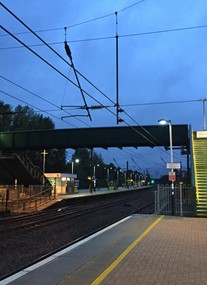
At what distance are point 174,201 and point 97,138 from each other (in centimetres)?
2546

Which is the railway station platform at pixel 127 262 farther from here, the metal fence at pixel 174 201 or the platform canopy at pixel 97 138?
the platform canopy at pixel 97 138

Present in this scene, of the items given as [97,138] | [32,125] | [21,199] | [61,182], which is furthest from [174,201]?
[32,125]

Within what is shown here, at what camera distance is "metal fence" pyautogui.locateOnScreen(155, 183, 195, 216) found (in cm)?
2308

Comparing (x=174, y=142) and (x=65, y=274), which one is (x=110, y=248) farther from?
(x=174, y=142)

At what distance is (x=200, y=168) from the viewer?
2766 centimetres

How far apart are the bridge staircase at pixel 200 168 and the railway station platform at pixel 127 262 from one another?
27.1 ft

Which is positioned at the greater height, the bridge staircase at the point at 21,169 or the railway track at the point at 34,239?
the bridge staircase at the point at 21,169

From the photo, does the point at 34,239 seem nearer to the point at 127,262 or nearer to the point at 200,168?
the point at 127,262

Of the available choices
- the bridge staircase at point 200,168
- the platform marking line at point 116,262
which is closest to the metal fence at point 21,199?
the bridge staircase at point 200,168

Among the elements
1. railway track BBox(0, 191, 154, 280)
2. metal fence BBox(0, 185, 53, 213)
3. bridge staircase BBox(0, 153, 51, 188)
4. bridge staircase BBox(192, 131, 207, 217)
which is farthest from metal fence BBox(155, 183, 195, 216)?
bridge staircase BBox(0, 153, 51, 188)

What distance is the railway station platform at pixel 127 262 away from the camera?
742 centimetres

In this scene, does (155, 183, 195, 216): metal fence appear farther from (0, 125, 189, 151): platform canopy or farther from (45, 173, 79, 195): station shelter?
(45, 173, 79, 195): station shelter

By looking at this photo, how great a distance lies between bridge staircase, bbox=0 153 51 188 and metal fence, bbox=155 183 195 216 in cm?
1910

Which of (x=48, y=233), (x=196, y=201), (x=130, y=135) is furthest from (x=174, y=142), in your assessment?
(x=48, y=233)
